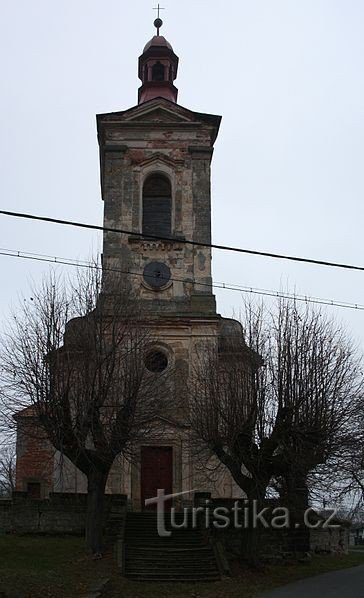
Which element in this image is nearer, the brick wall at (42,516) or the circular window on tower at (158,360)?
the brick wall at (42,516)

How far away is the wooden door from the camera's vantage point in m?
27.8

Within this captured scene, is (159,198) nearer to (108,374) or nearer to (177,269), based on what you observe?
(177,269)

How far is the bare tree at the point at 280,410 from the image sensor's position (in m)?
20.5

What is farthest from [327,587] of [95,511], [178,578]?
[95,511]

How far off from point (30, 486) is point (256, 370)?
14.5 meters

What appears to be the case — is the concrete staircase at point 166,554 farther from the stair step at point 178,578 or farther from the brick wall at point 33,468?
the brick wall at point 33,468

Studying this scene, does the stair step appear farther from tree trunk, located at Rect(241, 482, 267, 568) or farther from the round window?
the round window

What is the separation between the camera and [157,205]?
1251 inches

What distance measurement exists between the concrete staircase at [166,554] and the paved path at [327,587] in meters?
2.15

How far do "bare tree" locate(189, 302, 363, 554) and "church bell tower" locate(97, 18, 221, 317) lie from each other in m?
7.14

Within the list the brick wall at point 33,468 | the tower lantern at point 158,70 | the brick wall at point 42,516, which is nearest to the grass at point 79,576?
the brick wall at point 42,516

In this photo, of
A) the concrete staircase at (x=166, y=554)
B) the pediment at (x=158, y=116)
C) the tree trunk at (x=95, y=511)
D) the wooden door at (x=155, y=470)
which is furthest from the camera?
the pediment at (x=158, y=116)

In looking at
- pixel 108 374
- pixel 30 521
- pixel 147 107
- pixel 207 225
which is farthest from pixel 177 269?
pixel 30 521

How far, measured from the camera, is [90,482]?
21203 millimetres
